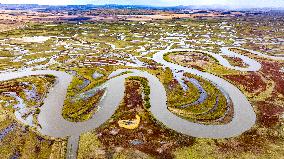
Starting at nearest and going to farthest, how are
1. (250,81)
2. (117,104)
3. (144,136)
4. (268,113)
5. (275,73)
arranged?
(144,136) → (268,113) → (117,104) → (250,81) → (275,73)

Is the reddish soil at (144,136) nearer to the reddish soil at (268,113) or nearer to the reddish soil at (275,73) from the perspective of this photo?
the reddish soil at (268,113)

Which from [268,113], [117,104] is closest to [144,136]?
[117,104]

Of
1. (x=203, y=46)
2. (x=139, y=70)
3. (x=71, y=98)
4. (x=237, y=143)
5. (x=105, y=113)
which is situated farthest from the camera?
(x=203, y=46)

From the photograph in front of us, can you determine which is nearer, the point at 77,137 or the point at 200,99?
the point at 77,137

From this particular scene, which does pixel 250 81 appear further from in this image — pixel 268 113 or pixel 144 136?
pixel 144 136

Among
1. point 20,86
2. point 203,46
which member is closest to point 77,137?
point 20,86

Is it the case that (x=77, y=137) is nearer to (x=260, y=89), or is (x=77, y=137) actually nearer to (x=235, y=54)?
(x=260, y=89)

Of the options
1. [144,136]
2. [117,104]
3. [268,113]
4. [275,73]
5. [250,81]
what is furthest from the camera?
[275,73]

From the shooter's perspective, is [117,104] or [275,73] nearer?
[117,104]

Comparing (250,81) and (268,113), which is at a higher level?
(268,113)

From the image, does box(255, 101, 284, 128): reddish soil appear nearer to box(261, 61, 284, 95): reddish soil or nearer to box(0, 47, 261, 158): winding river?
box(0, 47, 261, 158): winding river

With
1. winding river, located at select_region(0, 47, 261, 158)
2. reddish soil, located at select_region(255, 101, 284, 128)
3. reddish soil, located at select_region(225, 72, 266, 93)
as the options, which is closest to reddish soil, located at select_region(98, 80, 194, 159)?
winding river, located at select_region(0, 47, 261, 158)
